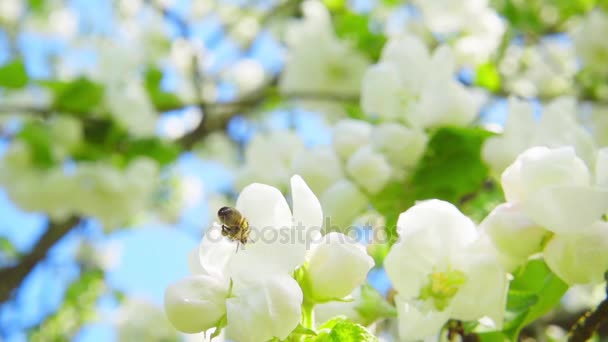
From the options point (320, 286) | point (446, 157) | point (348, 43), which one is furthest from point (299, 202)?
point (348, 43)

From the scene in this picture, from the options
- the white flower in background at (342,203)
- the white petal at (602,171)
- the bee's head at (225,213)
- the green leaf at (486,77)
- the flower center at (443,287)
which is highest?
the white petal at (602,171)

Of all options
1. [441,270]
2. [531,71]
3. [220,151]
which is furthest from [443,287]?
[220,151]

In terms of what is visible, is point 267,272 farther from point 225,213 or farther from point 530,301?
point 530,301

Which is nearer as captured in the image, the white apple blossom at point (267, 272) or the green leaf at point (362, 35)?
the white apple blossom at point (267, 272)

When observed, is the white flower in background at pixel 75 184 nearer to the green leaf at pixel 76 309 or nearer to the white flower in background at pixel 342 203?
the green leaf at pixel 76 309

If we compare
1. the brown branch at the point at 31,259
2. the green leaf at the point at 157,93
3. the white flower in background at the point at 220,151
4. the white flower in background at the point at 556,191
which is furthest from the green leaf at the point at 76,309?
the white flower in background at the point at 556,191

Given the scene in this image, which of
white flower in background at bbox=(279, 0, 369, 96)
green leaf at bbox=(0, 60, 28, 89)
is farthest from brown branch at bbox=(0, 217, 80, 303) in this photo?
white flower in background at bbox=(279, 0, 369, 96)

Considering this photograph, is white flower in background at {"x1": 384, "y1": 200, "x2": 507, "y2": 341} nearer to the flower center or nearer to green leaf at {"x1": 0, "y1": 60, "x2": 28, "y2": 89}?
the flower center

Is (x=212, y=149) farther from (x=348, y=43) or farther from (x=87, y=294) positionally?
(x=348, y=43)
